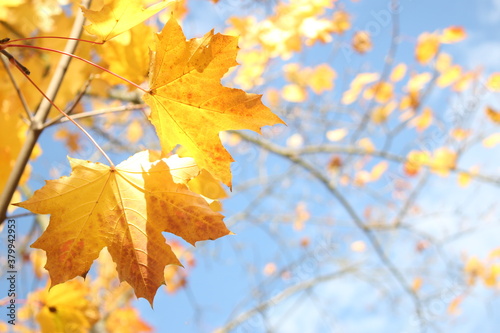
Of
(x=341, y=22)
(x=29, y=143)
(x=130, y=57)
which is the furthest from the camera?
(x=341, y=22)

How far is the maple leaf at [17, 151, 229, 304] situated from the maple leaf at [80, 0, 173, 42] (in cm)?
26

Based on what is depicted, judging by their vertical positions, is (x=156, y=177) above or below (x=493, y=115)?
below

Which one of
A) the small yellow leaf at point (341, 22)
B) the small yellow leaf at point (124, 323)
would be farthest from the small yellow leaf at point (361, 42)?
the small yellow leaf at point (124, 323)

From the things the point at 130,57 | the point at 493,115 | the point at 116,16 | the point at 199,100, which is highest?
the point at 493,115

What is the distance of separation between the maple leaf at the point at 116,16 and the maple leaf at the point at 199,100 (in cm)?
6

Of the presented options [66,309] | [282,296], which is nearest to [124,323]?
[282,296]

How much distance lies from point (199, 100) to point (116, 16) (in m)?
0.22

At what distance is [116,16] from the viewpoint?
0.77m

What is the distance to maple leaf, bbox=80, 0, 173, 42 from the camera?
75 centimetres

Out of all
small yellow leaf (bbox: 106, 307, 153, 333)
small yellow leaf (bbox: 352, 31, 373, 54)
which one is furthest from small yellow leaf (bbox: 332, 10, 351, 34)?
small yellow leaf (bbox: 106, 307, 153, 333)

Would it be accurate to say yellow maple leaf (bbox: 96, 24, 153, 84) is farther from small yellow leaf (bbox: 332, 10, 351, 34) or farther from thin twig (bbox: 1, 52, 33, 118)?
small yellow leaf (bbox: 332, 10, 351, 34)

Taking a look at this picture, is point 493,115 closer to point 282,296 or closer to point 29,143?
point 282,296

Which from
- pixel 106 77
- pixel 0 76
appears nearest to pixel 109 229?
pixel 106 77

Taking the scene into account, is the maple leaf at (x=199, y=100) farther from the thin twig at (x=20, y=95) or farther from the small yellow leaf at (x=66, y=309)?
the small yellow leaf at (x=66, y=309)
